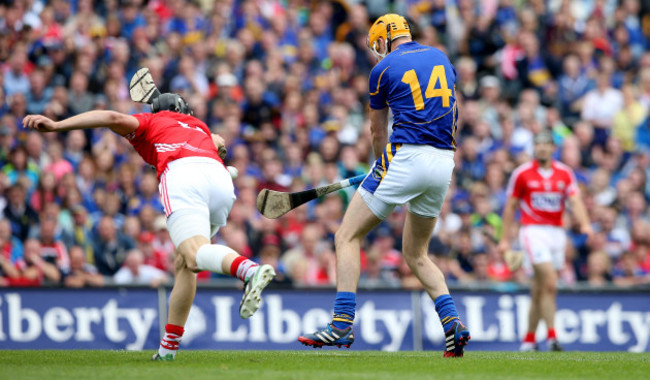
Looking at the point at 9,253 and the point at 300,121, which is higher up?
the point at 300,121

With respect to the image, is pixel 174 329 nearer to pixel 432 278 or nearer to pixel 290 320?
pixel 432 278

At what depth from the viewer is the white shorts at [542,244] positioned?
1116 cm

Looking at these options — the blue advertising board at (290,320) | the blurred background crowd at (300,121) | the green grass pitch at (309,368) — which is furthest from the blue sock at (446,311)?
Answer: the blurred background crowd at (300,121)

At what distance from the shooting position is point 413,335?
12.7 meters

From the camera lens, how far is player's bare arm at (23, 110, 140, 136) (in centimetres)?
673

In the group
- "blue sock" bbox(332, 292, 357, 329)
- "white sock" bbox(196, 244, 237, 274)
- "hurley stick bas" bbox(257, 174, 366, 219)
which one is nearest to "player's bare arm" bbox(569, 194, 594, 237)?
"hurley stick bas" bbox(257, 174, 366, 219)

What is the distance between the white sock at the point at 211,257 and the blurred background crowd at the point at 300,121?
232 inches

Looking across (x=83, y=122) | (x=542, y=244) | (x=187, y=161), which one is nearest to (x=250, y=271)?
(x=187, y=161)

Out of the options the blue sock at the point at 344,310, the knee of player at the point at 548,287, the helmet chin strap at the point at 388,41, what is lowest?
the blue sock at the point at 344,310

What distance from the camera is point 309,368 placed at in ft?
22.1

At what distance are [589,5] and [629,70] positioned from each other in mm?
1718

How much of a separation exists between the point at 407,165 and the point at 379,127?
0.42 m

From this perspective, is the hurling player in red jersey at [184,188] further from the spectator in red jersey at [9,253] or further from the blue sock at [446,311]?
the spectator in red jersey at [9,253]

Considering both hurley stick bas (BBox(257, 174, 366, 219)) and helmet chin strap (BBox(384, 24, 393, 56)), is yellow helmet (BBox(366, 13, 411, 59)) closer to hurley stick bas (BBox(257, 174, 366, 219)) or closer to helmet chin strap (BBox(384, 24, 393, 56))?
helmet chin strap (BBox(384, 24, 393, 56))
